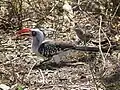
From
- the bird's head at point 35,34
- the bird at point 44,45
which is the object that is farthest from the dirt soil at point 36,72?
the bird's head at point 35,34

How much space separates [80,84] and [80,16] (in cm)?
224

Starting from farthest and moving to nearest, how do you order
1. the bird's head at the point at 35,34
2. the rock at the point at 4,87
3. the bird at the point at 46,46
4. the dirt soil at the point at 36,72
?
the bird's head at the point at 35,34 → the bird at the point at 46,46 → the dirt soil at the point at 36,72 → the rock at the point at 4,87

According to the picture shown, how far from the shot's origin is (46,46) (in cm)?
553

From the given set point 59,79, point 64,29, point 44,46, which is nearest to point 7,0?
point 64,29

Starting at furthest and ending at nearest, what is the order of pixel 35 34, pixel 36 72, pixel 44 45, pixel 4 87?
pixel 35 34 → pixel 44 45 → pixel 36 72 → pixel 4 87

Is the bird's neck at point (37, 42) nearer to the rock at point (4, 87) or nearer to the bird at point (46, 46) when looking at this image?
the bird at point (46, 46)

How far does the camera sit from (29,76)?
5.25 m

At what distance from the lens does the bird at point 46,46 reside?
18.0 feet

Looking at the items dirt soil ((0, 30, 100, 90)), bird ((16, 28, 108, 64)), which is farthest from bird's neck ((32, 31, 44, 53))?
dirt soil ((0, 30, 100, 90))

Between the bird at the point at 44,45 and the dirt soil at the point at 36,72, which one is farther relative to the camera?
the bird at the point at 44,45

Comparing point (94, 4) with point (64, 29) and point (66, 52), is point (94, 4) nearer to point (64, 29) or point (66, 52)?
point (64, 29)

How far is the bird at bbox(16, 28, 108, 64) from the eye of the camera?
18.0ft

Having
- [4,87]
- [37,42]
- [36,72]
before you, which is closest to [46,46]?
[37,42]

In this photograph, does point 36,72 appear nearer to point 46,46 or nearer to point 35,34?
point 46,46
